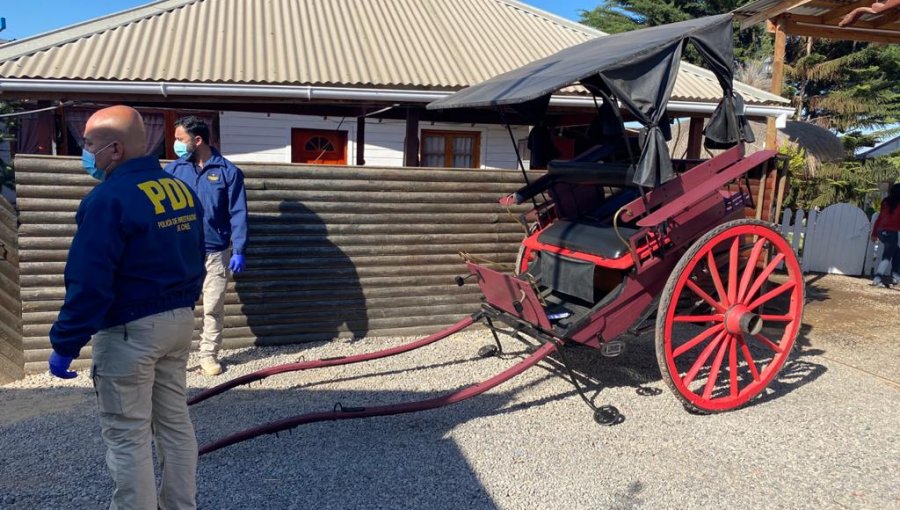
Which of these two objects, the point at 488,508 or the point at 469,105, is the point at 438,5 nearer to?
the point at 469,105

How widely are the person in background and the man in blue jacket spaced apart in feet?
31.3

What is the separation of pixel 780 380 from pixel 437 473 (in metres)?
3.13

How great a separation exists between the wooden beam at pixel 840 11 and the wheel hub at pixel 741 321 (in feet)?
17.3

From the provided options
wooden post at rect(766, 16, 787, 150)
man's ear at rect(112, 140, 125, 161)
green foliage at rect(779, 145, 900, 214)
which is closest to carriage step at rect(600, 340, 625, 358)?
man's ear at rect(112, 140, 125, 161)

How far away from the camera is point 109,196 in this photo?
2.31 m

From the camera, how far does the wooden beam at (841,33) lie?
788cm

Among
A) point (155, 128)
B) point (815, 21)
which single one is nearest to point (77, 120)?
point (155, 128)

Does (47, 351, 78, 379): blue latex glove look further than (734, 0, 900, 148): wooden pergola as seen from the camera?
No

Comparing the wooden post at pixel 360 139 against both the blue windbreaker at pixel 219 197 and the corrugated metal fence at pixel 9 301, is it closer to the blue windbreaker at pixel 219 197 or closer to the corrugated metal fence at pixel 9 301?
the blue windbreaker at pixel 219 197

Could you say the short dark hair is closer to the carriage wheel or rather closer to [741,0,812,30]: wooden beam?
the carriage wheel

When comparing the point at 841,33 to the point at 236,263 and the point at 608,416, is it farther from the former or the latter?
the point at 236,263

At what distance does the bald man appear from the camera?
2.27 meters

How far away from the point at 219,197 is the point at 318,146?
18.9 feet

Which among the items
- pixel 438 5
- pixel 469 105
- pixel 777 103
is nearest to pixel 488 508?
pixel 469 105
